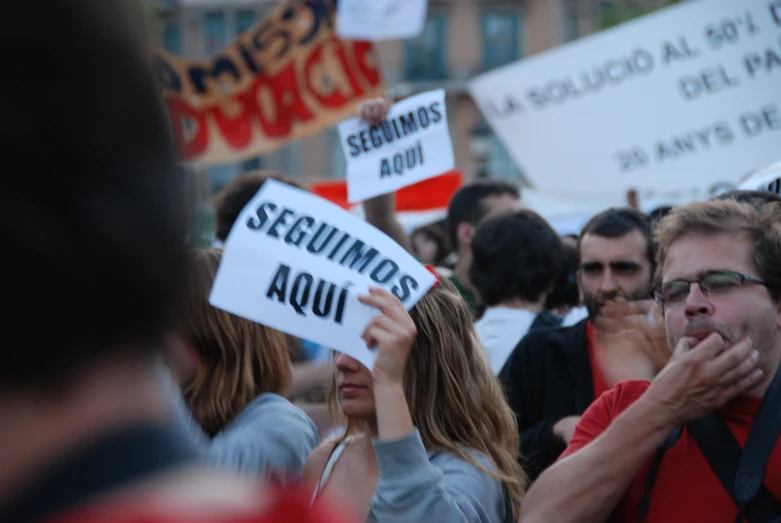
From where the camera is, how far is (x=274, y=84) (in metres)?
8.31

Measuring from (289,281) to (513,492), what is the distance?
78cm

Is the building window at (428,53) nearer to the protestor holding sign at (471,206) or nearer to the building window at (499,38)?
the building window at (499,38)

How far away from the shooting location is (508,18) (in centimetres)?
3928

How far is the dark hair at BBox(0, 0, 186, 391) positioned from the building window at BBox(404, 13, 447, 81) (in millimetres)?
39217

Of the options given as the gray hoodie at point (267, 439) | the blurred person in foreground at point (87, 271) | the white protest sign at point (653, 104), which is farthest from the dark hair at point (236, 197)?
the blurred person in foreground at point (87, 271)

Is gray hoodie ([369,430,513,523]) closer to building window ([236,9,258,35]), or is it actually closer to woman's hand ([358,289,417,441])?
woman's hand ([358,289,417,441])

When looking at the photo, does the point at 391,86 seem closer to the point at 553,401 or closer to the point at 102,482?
the point at 553,401

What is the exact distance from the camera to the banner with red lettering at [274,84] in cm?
805

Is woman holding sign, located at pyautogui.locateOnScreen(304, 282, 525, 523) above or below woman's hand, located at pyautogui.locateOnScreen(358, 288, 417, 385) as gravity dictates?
below

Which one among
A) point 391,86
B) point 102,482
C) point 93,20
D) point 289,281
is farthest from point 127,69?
point 391,86

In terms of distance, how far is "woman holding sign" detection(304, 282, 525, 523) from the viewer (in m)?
2.25

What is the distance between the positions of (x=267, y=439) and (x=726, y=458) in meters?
1.14

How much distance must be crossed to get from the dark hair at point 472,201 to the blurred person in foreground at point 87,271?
5.08 metres

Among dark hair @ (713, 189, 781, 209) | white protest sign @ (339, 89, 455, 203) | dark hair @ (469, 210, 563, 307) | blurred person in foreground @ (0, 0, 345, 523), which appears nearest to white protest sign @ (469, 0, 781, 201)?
dark hair @ (469, 210, 563, 307)
